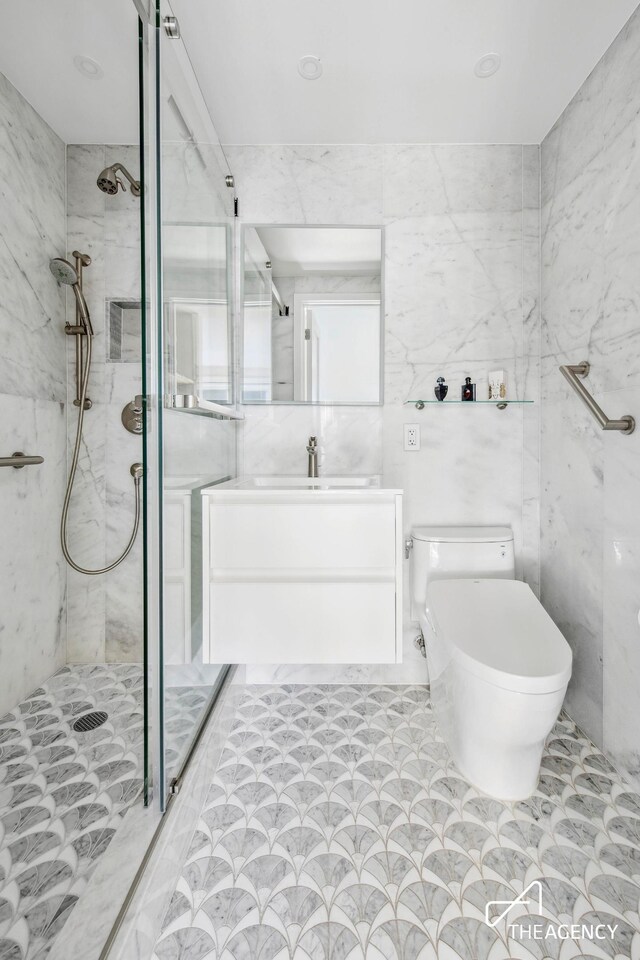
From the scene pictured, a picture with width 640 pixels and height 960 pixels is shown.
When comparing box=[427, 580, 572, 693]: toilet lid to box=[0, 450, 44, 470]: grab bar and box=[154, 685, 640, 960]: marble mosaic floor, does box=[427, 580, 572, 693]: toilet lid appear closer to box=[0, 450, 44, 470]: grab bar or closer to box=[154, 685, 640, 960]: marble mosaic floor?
box=[154, 685, 640, 960]: marble mosaic floor

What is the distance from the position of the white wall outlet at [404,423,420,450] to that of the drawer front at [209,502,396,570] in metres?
0.51

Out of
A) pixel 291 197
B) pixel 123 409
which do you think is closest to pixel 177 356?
pixel 123 409

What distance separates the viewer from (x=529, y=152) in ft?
6.23

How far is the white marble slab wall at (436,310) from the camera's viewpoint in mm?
1902

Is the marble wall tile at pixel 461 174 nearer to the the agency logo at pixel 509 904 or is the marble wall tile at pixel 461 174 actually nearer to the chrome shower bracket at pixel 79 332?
the chrome shower bracket at pixel 79 332

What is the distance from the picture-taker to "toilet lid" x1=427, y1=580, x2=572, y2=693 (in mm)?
1200

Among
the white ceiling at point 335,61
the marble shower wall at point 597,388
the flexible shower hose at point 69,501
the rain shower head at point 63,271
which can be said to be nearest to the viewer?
the white ceiling at point 335,61

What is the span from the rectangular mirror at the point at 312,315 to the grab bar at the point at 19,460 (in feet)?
2.72

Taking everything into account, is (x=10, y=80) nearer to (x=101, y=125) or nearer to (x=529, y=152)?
(x=101, y=125)

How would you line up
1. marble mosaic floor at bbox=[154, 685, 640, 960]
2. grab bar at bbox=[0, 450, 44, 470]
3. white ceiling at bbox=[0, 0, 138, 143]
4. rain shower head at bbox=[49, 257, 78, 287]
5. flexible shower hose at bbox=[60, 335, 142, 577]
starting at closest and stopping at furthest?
marble mosaic floor at bbox=[154, 685, 640, 960] < white ceiling at bbox=[0, 0, 138, 143] < grab bar at bbox=[0, 450, 44, 470] < rain shower head at bbox=[49, 257, 78, 287] < flexible shower hose at bbox=[60, 335, 142, 577]

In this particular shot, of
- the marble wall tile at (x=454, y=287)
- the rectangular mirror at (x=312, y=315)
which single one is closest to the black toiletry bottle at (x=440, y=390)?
the marble wall tile at (x=454, y=287)

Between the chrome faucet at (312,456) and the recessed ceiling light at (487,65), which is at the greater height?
the recessed ceiling light at (487,65)

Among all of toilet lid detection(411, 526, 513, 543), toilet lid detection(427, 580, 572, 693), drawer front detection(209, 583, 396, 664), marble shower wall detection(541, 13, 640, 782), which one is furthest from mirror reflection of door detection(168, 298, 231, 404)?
marble shower wall detection(541, 13, 640, 782)

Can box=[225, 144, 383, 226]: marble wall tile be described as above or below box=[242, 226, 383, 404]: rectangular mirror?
above
